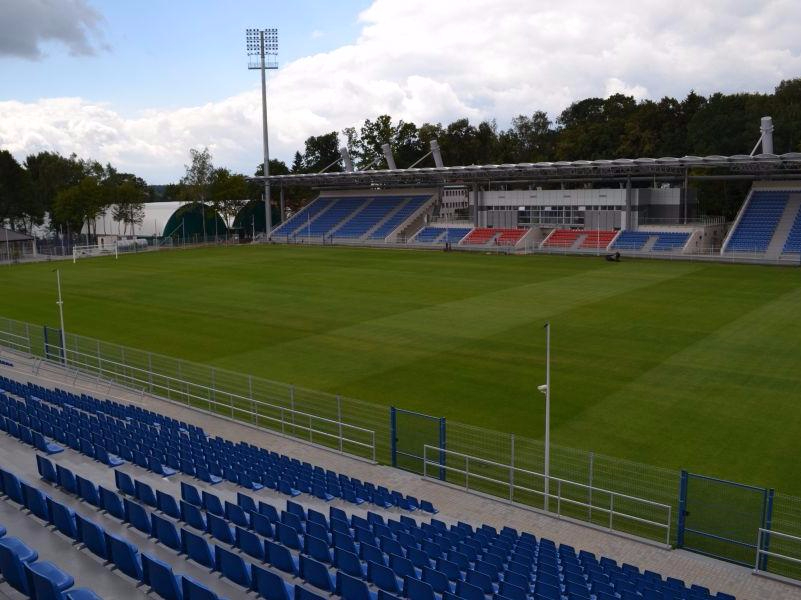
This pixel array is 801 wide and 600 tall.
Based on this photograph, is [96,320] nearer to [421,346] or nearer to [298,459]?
[421,346]

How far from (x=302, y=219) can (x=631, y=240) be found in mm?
44095

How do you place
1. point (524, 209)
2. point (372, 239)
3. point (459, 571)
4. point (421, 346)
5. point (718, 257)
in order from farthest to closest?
point (372, 239), point (524, 209), point (718, 257), point (421, 346), point (459, 571)

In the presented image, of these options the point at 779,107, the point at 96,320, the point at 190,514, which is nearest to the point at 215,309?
the point at 96,320

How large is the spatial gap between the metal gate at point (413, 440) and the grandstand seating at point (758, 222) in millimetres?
50133

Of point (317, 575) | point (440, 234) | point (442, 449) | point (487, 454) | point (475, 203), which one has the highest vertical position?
point (475, 203)

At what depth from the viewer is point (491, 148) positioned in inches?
4301

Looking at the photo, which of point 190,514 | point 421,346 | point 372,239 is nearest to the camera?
point 190,514

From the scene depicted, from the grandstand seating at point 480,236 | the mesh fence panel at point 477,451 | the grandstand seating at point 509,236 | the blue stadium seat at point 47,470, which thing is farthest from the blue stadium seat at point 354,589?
the grandstand seating at point 480,236

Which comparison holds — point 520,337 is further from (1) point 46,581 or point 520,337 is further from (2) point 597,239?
(2) point 597,239

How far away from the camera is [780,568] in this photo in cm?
1288

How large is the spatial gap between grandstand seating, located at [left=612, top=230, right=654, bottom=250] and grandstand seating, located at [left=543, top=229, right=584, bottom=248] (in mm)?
4309

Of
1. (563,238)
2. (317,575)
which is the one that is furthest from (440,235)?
(317,575)

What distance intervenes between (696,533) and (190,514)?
9.19 metres

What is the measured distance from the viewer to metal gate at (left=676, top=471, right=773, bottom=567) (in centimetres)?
1266
